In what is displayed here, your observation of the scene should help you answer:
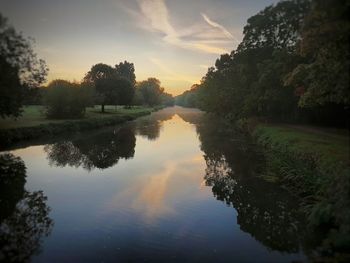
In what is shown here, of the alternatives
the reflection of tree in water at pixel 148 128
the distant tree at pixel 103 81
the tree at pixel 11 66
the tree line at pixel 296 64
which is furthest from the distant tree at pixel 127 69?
the tree at pixel 11 66

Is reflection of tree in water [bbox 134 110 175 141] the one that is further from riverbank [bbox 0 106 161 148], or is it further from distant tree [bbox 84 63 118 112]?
distant tree [bbox 84 63 118 112]

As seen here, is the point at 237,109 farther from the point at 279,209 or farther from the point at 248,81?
the point at 279,209

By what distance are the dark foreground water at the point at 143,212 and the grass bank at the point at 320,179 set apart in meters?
0.93

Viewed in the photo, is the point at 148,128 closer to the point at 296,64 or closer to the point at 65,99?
the point at 65,99

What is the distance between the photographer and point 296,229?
14750 millimetres

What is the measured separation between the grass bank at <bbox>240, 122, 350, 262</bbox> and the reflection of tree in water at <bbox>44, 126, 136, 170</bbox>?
13.6 m

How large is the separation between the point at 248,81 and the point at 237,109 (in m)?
7.80

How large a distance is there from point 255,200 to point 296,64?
81.2 feet

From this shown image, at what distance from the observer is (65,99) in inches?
2491

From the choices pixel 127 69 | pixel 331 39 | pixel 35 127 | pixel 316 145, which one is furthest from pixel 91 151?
pixel 127 69

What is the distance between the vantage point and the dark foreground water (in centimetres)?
1258

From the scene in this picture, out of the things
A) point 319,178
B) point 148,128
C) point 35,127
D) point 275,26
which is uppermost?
point 275,26

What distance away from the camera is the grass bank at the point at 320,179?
1225 centimetres

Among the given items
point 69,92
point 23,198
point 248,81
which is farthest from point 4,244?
point 69,92
